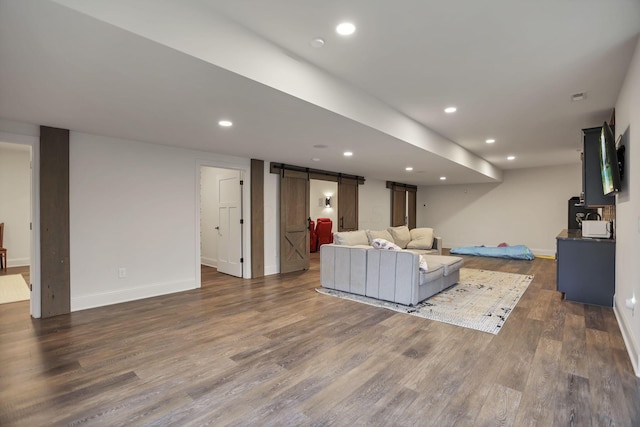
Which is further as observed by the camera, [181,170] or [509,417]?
[181,170]

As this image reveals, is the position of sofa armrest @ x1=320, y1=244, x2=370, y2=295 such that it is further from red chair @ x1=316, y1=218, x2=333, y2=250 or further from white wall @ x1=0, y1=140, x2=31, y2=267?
white wall @ x1=0, y1=140, x2=31, y2=267

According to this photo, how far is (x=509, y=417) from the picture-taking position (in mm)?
1907

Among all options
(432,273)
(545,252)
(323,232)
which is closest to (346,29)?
(432,273)

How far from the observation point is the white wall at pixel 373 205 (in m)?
8.82

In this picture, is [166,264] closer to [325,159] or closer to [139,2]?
[325,159]

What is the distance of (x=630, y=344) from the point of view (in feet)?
8.91

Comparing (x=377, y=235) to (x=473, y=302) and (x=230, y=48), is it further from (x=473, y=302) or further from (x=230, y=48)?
(x=230, y=48)

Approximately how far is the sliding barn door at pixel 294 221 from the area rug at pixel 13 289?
3.97 m

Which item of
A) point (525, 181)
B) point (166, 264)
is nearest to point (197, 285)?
point (166, 264)

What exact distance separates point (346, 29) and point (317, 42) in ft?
0.87

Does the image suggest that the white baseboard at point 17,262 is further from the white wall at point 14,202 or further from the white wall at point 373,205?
the white wall at point 373,205

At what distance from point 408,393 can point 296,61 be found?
265cm

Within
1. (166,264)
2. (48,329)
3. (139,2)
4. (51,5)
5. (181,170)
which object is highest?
(139,2)

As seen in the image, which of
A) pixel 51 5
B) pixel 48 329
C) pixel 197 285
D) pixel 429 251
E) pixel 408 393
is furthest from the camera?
pixel 429 251
